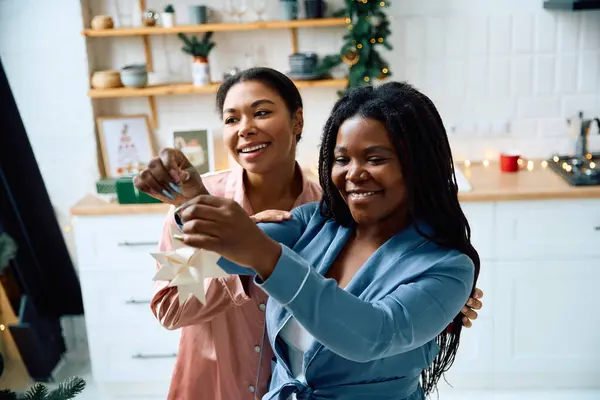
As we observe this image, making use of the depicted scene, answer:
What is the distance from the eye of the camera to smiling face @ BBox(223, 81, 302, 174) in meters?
1.51

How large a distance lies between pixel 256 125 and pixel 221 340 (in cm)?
49

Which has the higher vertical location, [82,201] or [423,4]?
[423,4]

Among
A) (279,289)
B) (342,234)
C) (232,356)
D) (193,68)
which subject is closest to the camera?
(279,289)

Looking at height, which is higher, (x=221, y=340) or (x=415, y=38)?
(x=415, y=38)

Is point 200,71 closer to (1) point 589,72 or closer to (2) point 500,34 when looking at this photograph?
(2) point 500,34

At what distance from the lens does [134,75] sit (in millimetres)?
3242

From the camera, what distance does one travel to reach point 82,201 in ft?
10.3

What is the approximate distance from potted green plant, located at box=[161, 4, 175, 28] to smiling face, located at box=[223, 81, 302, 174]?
1807 mm

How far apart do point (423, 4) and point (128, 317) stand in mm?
2006

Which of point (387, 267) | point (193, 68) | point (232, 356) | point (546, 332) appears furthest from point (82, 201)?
point (387, 267)

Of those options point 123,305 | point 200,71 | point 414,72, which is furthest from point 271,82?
point 414,72

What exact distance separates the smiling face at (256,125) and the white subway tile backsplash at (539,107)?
2213mm

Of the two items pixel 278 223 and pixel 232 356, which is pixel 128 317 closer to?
pixel 232 356

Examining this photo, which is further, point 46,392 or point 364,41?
point 364,41
